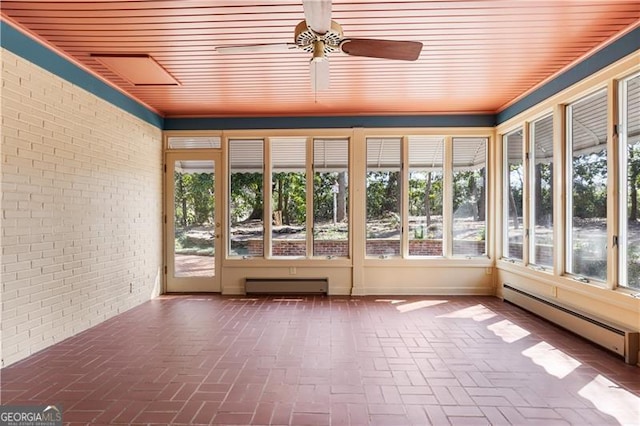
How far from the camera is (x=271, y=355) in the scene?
3.26 m

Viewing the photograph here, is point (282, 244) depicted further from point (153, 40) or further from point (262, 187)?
point (153, 40)

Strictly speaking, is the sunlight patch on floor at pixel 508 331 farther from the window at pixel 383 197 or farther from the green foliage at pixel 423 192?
the green foliage at pixel 423 192

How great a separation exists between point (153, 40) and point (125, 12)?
451 millimetres

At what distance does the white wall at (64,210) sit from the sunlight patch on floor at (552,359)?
457cm

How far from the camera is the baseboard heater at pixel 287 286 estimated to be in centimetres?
562

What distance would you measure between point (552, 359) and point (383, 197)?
325cm

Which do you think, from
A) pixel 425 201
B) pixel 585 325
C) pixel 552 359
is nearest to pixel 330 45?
pixel 552 359

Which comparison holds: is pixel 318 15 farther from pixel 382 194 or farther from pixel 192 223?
pixel 192 223

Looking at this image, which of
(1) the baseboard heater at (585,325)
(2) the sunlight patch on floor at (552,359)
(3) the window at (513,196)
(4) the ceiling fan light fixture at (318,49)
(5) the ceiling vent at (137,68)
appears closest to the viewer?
(4) the ceiling fan light fixture at (318,49)

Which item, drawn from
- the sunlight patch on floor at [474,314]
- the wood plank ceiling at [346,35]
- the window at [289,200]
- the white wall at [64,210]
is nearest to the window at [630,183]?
the wood plank ceiling at [346,35]

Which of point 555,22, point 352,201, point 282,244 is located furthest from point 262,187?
point 555,22

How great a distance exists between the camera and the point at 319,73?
3.02 meters

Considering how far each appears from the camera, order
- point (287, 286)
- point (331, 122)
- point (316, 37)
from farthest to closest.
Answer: point (331, 122), point (287, 286), point (316, 37)

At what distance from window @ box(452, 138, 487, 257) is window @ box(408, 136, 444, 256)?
Answer: 0.86 feet
